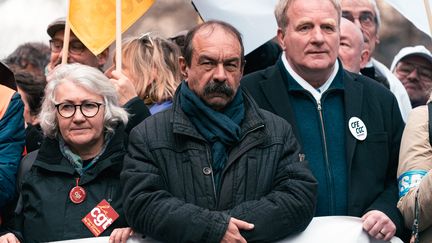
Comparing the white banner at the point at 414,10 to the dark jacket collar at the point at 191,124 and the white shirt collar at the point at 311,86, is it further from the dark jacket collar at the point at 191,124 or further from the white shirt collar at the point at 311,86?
the dark jacket collar at the point at 191,124

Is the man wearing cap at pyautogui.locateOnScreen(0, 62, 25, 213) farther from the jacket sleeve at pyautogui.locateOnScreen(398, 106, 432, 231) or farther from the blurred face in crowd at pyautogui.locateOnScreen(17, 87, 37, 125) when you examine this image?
the jacket sleeve at pyautogui.locateOnScreen(398, 106, 432, 231)

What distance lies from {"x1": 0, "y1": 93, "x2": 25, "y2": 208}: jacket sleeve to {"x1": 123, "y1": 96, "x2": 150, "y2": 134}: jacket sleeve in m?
0.62

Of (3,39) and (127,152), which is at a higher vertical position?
(127,152)

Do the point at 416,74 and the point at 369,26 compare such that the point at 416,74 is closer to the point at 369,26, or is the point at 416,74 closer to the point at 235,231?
the point at 369,26

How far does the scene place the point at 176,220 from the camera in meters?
6.39

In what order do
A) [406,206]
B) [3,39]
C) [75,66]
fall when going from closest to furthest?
1. [406,206]
2. [75,66]
3. [3,39]

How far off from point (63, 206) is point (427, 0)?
2.40 m

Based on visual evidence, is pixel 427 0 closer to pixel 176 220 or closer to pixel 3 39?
pixel 176 220

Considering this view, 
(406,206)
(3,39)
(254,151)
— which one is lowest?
(3,39)

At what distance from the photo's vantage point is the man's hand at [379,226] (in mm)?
6766

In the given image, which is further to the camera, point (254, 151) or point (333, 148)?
point (333, 148)

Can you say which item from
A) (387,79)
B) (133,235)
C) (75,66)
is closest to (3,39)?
(387,79)

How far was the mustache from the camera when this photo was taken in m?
6.75

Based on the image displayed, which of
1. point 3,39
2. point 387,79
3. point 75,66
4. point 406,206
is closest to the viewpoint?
point 406,206
